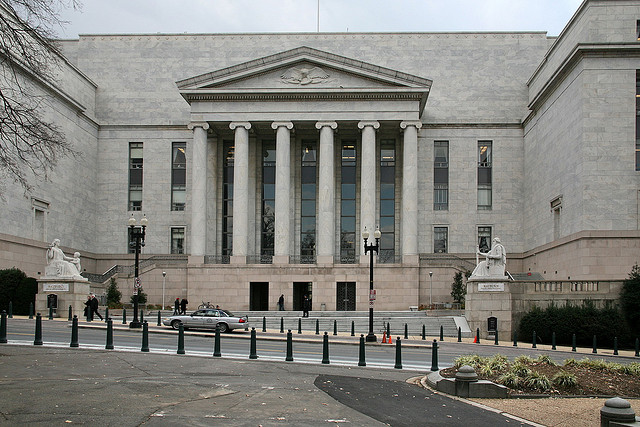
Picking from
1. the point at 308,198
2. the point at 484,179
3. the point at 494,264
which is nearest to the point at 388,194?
the point at 308,198

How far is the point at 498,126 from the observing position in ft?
218

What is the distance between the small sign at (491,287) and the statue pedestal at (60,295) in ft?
82.7

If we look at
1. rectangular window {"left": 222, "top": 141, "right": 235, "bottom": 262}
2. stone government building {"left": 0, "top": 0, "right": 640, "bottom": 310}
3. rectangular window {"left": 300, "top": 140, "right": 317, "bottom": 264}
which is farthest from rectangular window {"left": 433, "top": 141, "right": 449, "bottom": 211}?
rectangular window {"left": 222, "top": 141, "right": 235, "bottom": 262}

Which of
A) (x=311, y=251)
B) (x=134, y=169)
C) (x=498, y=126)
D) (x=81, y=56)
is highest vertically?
(x=81, y=56)

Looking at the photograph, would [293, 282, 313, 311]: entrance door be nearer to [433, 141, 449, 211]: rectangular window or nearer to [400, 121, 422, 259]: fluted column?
[400, 121, 422, 259]: fluted column

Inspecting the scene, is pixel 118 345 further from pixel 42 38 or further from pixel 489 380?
pixel 489 380

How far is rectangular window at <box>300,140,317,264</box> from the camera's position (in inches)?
2589

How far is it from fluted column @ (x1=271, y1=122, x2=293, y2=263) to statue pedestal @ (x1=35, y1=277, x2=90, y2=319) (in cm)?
1858

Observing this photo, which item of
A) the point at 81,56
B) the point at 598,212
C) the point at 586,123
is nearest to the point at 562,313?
the point at 598,212

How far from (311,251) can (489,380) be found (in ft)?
161

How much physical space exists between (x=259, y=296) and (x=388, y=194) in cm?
1515

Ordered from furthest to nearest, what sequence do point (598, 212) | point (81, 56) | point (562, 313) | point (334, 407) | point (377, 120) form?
point (81, 56)
point (377, 120)
point (598, 212)
point (562, 313)
point (334, 407)

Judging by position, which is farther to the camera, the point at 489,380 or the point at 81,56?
the point at 81,56

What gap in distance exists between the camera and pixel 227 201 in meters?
66.1
